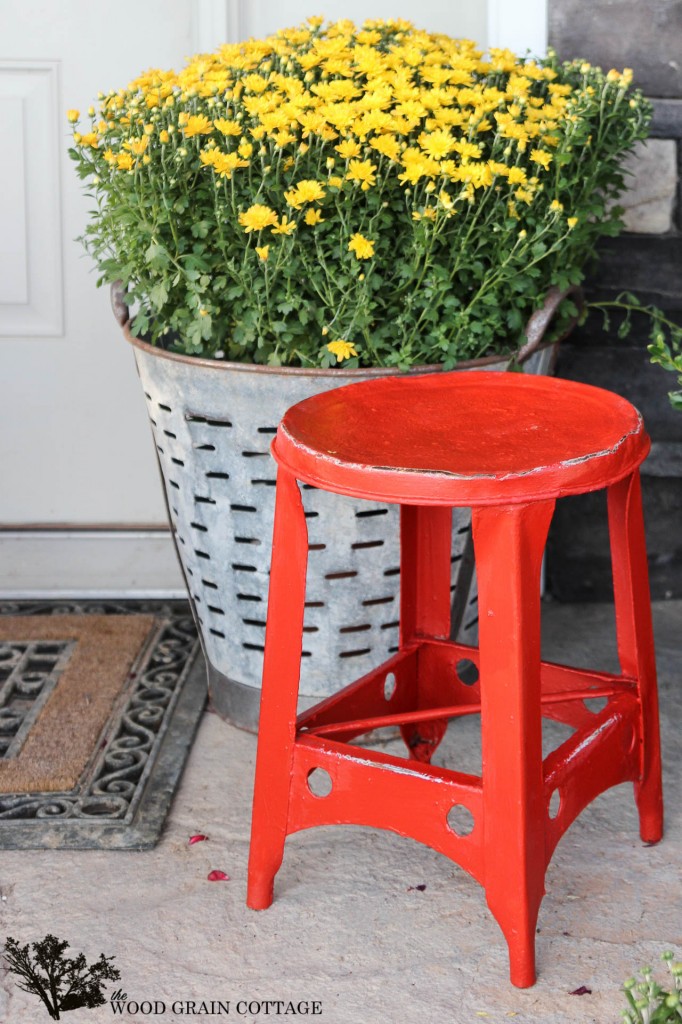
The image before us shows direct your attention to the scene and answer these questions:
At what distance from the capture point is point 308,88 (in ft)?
6.10

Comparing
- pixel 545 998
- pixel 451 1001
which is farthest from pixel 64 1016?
pixel 545 998

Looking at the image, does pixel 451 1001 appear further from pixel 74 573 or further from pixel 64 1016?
pixel 74 573

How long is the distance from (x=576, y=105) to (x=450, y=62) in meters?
→ 0.22

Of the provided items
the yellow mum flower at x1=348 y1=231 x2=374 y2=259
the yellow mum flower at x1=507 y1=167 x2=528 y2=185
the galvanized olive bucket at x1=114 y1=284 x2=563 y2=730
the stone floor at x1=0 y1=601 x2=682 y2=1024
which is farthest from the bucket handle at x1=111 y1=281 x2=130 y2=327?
the stone floor at x1=0 y1=601 x2=682 y2=1024

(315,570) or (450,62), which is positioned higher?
(450,62)

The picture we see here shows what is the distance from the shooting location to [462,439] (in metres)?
1.43

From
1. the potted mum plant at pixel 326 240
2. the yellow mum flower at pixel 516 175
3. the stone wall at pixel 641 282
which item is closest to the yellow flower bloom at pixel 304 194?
the potted mum plant at pixel 326 240

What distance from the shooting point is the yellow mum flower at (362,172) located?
1661mm

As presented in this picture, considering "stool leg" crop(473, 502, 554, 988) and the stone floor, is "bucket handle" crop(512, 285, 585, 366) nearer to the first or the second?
"stool leg" crop(473, 502, 554, 988)

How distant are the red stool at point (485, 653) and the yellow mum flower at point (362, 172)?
0.30 meters

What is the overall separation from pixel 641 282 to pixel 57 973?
5.74 feet

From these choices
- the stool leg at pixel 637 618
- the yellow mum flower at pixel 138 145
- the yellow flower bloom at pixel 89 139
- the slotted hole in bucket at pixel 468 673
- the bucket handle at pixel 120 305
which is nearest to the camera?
the stool leg at pixel 637 618

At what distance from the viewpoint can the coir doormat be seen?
1826 mm

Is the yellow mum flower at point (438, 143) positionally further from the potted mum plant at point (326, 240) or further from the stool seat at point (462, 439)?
the stool seat at point (462, 439)
